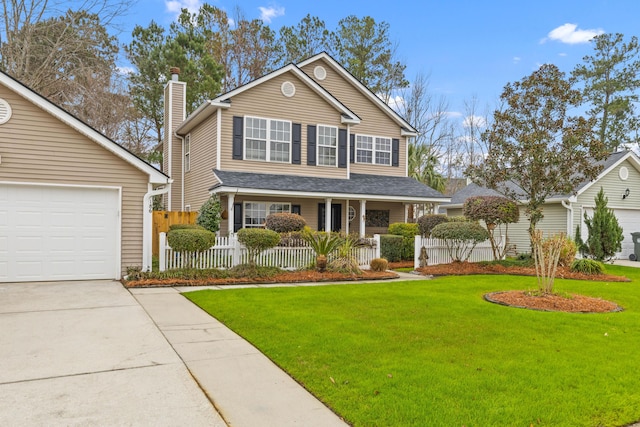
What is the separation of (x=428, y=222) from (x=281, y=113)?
7044 mm

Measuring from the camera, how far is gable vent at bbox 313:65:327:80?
19828 millimetres

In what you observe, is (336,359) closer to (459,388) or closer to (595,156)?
(459,388)

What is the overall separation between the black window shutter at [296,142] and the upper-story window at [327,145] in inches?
35.7

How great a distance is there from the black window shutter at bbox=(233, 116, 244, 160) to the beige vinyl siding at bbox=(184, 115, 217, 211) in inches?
28.8

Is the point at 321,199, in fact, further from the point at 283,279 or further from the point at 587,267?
the point at 587,267

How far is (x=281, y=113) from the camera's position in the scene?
16.8m

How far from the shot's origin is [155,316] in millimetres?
6867

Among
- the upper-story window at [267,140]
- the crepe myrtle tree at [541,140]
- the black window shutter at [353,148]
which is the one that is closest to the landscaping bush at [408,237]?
the crepe myrtle tree at [541,140]

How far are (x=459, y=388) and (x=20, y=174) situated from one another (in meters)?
10.3

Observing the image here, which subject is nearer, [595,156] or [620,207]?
[595,156]

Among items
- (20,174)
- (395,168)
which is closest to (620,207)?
(395,168)

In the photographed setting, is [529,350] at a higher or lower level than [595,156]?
lower

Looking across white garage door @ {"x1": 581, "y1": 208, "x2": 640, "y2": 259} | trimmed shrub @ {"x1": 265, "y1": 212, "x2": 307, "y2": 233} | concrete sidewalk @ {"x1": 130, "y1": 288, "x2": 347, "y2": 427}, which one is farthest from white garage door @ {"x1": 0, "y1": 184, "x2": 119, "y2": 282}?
white garage door @ {"x1": 581, "y1": 208, "x2": 640, "y2": 259}

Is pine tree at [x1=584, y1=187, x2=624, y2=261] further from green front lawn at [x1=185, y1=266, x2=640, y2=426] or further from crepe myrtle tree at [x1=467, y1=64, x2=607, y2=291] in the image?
green front lawn at [x1=185, y1=266, x2=640, y2=426]
